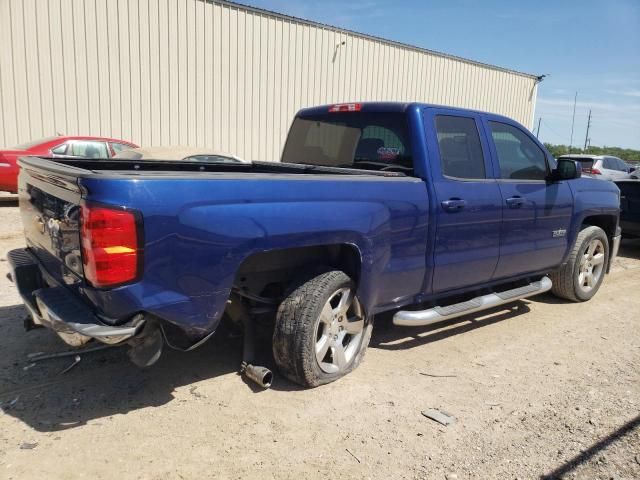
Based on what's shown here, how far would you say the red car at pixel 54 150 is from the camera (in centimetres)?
1053

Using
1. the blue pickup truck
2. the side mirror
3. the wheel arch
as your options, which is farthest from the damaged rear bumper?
the side mirror

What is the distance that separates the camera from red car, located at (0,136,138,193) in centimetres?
1053

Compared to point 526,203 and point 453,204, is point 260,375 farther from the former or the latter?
point 526,203

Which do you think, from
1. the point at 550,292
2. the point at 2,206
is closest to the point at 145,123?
the point at 2,206

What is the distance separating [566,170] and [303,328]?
10.4ft

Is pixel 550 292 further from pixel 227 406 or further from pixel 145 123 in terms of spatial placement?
pixel 145 123

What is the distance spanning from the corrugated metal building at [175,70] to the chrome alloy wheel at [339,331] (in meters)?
11.6

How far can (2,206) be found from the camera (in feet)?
37.4

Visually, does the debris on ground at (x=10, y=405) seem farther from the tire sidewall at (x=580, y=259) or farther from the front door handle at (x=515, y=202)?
the tire sidewall at (x=580, y=259)

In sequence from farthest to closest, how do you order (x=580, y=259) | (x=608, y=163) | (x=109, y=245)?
(x=608, y=163) → (x=580, y=259) → (x=109, y=245)

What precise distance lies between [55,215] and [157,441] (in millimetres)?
1371

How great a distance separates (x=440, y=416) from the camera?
3367 mm

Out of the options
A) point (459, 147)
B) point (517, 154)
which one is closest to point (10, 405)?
point (459, 147)

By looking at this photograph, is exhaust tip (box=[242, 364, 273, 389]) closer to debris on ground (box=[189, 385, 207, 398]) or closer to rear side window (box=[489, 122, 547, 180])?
debris on ground (box=[189, 385, 207, 398])
